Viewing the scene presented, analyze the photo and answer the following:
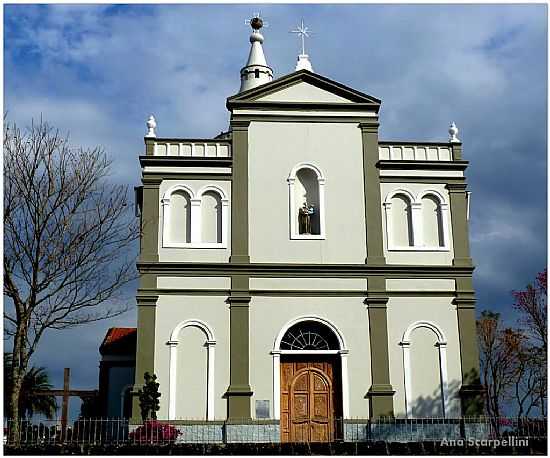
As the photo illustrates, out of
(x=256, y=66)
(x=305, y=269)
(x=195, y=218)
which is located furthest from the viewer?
(x=256, y=66)

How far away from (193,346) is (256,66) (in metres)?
16.9

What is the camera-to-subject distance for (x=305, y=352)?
22797 mm

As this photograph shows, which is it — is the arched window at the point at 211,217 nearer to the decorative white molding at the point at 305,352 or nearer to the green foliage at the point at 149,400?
the decorative white molding at the point at 305,352

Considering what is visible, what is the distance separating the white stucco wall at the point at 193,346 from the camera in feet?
71.9

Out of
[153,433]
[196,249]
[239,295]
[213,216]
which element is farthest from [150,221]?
[153,433]

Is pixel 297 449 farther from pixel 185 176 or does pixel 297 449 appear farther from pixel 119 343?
pixel 119 343

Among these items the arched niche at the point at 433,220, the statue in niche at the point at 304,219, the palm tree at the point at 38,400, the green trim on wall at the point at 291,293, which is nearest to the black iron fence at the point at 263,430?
the green trim on wall at the point at 291,293

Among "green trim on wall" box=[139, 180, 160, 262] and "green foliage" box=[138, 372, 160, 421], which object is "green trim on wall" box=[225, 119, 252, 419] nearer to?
"green foliage" box=[138, 372, 160, 421]

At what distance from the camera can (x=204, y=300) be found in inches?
901

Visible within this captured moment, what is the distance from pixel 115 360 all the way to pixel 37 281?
8390mm

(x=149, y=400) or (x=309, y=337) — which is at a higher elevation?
(x=309, y=337)

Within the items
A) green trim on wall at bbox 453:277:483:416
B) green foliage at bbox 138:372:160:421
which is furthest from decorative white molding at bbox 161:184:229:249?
green trim on wall at bbox 453:277:483:416

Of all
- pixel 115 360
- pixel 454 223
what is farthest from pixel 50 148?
pixel 454 223

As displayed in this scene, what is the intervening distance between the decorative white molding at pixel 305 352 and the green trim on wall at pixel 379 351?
71 cm
